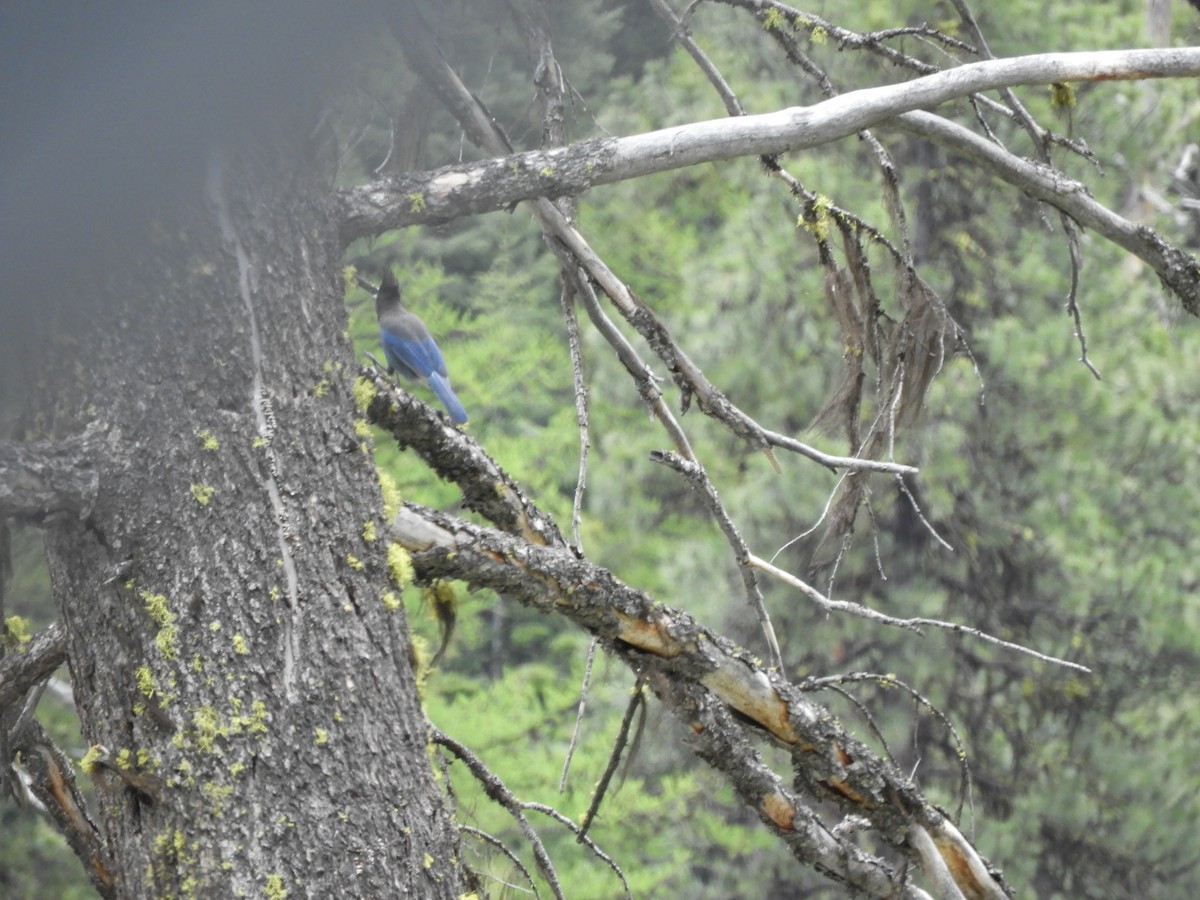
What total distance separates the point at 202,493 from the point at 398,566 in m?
0.31

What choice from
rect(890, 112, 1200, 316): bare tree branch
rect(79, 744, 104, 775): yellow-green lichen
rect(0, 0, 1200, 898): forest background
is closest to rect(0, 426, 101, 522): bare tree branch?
rect(79, 744, 104, 775): yellow-green lichen

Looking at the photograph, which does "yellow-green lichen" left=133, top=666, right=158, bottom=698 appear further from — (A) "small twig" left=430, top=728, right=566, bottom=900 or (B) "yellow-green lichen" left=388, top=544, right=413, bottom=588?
(A) "small twig" left=430, top=728, right=566, bottom=900

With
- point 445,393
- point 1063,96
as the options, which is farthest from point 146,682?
point 445,393

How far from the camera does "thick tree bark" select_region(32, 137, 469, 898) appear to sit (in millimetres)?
1597

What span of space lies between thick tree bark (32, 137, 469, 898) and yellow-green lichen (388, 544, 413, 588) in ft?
0.21

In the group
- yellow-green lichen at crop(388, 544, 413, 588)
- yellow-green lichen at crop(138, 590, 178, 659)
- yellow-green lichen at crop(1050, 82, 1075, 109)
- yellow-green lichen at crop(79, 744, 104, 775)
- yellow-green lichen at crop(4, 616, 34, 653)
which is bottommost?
yellow-green lichen at crop(79, 744, 104, 775)

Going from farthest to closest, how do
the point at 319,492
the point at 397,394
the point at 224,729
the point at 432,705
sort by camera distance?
the point at 432,705
the point at 397,394
the point at 319,492
the point at 224,729

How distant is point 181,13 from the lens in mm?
770

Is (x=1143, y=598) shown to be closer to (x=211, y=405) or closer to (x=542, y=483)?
(x=542, y=483)

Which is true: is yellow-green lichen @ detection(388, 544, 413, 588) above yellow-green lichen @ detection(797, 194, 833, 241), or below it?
below

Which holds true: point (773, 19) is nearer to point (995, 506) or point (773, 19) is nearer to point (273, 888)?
point (273, 888)

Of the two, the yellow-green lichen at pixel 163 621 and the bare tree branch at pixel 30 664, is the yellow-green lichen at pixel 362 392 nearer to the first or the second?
the yellow-green lichen at pixel 163 621

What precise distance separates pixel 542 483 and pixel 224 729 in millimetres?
8958

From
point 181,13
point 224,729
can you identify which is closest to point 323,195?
point 224,729
